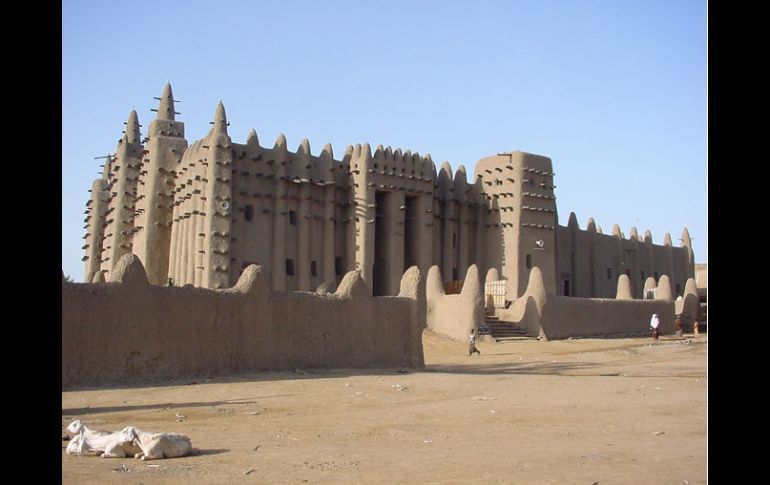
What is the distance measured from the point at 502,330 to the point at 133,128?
20607 mm

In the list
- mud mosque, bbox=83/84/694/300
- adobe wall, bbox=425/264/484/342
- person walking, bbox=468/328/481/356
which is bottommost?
person walking, bbox=468/328/481/356

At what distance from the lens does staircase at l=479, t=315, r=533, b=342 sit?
29.4 metres

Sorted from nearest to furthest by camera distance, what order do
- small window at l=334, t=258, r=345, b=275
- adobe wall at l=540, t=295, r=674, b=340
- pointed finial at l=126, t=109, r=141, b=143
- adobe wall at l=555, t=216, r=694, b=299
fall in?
adobe wall at l=540, t=295, r=674, b=340 < small window at l=334, t=258, r=345, b=275 < pointed finial at l=126, t=109, r=141, b=143 < adobe wall at l=555, t=216, r=694, b=299

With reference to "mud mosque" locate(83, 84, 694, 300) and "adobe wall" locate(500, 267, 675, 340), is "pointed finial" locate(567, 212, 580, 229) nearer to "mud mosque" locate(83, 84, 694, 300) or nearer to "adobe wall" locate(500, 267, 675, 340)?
"mud mosque" locate(83, 84, 694, 300)

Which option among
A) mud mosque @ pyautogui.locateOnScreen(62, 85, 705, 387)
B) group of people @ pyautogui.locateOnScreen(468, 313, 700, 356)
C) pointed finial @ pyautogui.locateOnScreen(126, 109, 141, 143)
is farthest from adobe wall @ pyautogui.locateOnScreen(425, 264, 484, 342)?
pointed finial @ pyautogui.locateOnScreen(126, 109, 141, 143)

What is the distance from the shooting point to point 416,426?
35.4 feet

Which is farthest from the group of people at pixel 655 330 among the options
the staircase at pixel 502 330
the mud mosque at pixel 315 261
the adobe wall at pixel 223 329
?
the adobe wall at pixel 223 329

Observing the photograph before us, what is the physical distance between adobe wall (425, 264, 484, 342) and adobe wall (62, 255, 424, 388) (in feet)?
24.2

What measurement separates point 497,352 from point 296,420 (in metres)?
16.1

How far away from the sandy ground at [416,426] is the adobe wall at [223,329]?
54 cm

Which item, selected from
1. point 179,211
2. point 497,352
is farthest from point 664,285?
point 179,211
